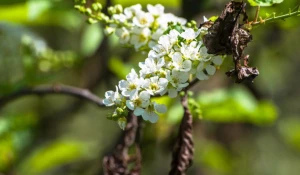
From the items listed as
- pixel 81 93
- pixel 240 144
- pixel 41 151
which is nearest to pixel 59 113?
pixel 41 151

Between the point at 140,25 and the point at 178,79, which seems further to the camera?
the point at 140,25

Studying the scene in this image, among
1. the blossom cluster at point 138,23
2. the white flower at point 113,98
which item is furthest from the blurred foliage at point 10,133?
the white flower at point 113,98

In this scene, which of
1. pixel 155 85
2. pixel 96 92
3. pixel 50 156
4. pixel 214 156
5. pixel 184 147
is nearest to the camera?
pixel 155 85

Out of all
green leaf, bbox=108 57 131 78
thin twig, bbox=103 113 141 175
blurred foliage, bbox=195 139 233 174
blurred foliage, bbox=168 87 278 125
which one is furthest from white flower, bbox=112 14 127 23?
blurred foliage, bbox=195 139 233 174

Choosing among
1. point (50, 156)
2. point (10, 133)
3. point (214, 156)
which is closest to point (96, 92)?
point (50, 156)

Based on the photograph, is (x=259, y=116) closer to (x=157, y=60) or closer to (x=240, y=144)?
(x=157, y=60)

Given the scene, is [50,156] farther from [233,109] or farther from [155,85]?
[155,85]

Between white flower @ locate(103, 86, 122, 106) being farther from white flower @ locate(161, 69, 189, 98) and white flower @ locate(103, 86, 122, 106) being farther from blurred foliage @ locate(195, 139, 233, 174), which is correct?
blurred foliage @ locate(195, 139, 233, 174)
